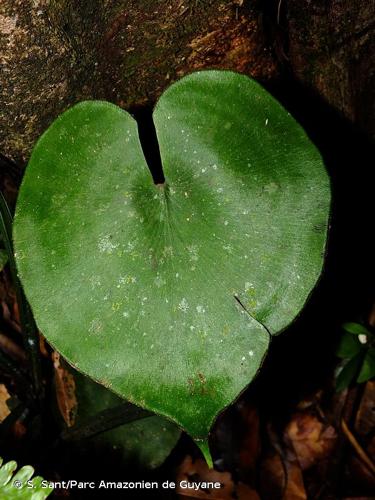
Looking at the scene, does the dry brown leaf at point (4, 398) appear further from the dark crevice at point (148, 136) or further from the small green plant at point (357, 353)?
the small green plant at point (357, 353)

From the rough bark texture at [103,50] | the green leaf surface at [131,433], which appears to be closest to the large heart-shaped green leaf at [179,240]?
the rough bark texture at [103,50]

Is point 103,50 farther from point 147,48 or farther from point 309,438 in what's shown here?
point 309,438

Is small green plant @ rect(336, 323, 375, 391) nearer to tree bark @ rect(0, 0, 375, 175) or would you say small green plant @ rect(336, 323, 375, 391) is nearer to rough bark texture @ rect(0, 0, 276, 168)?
tree bark @ rect(0, 0, 375, 175)

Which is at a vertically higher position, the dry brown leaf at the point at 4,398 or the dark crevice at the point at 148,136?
the dark crevice at the point at 148,136

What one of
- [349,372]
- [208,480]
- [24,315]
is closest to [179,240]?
[24,315]

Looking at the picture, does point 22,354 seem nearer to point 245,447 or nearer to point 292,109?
point 245,447

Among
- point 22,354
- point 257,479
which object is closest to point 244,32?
point 22,354
